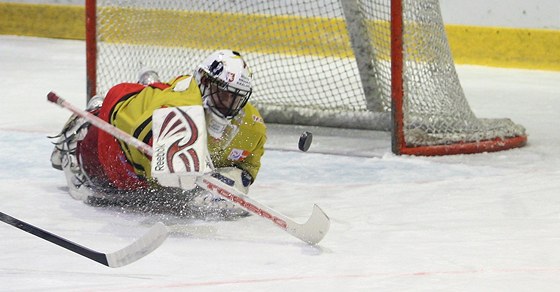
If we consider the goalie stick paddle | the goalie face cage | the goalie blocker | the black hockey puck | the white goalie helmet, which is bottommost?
the goalie face cage

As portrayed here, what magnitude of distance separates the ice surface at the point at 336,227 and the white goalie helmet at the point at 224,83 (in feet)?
1.27

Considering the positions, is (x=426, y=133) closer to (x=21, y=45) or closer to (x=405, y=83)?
(x=405, y=83)

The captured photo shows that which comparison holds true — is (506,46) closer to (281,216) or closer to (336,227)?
(336,227)

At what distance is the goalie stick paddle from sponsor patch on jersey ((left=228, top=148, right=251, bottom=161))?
78 cm

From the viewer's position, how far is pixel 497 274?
322cm

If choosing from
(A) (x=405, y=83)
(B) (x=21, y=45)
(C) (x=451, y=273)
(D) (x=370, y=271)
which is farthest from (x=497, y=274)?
(B) (x=21, y=45)

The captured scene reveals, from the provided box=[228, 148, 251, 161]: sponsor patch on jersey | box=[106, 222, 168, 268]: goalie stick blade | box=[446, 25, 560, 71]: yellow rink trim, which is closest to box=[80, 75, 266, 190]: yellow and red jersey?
box=[228, 148, 251, 161]: sponsor patch on jersey

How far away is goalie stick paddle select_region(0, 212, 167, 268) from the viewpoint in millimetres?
3141

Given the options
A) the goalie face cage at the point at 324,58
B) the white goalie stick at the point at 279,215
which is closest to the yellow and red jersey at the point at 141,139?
the white goalie stick at the point at 279,215

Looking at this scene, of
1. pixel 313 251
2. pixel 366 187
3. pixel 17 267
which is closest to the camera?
pixel 17 267

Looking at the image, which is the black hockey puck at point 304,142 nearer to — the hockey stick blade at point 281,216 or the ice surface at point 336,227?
the ice surface at point 336,227

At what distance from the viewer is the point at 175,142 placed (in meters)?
3.39

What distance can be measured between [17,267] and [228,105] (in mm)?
872

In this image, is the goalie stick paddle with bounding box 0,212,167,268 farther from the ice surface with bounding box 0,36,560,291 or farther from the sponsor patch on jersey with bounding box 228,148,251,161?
the sponsor patch on jersey with bounding box 228,148,251,161
